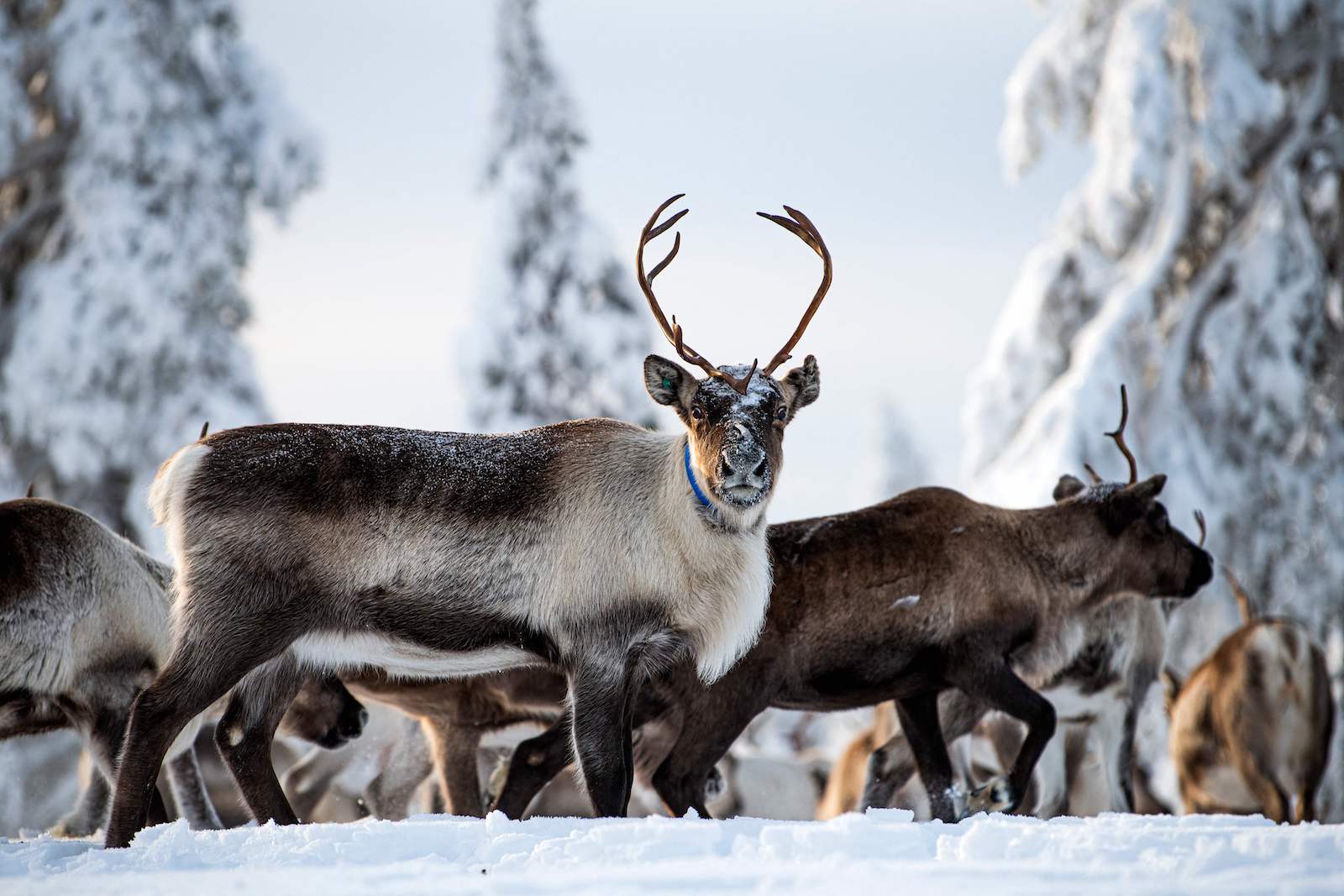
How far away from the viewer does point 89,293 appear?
17.1m

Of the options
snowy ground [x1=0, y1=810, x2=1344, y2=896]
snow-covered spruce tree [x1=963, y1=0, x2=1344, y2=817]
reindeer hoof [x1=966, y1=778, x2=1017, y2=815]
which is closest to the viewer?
snowy ground [x1=0, y1=810, x2=1344, y2=896]

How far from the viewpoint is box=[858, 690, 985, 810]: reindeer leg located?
732 centimetres

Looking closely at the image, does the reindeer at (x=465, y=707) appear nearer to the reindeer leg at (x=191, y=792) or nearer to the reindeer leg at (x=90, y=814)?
the reindeer leg at (x=191, y=792)

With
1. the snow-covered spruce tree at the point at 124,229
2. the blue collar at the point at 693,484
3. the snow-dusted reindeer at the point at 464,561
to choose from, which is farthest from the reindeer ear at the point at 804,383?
the snow-covered spruce tree at the point at 124,229

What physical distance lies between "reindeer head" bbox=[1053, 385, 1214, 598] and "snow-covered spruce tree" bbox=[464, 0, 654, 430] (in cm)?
1227

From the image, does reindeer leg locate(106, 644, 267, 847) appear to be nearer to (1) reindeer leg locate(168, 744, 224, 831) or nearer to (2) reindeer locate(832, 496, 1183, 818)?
(1) reindeer leg locate(168, 744, 224, 831)

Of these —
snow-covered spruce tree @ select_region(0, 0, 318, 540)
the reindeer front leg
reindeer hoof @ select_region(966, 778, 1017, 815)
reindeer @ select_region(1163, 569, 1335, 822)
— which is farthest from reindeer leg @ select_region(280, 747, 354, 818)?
snow-covered spruce tree @ select_region(0, 0, 318, 540)

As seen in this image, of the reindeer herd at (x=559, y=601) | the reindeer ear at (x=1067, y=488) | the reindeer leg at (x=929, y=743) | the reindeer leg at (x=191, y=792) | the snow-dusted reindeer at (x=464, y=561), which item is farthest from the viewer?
the reindeer ear at (x=1067, y=488)

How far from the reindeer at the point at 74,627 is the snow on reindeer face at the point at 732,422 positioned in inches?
83.7

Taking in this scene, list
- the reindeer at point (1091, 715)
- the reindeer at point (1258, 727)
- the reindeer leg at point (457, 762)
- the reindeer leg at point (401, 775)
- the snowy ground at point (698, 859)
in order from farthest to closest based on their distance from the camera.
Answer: the reindeer at point (1258, 727), the reindeer leg at point (401, 775), the reindeer at point (1091, 715), the reindeer leg at point (457, 762), the snowy ground at point (698, 859)

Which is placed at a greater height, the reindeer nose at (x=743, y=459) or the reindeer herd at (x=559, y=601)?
the reindeer nose at (x=743, y=459)

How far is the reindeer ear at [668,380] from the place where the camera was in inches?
221

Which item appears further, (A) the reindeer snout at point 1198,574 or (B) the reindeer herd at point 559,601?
(A) the reindeer snout at point 1198,574

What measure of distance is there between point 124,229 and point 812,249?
43.8ft
